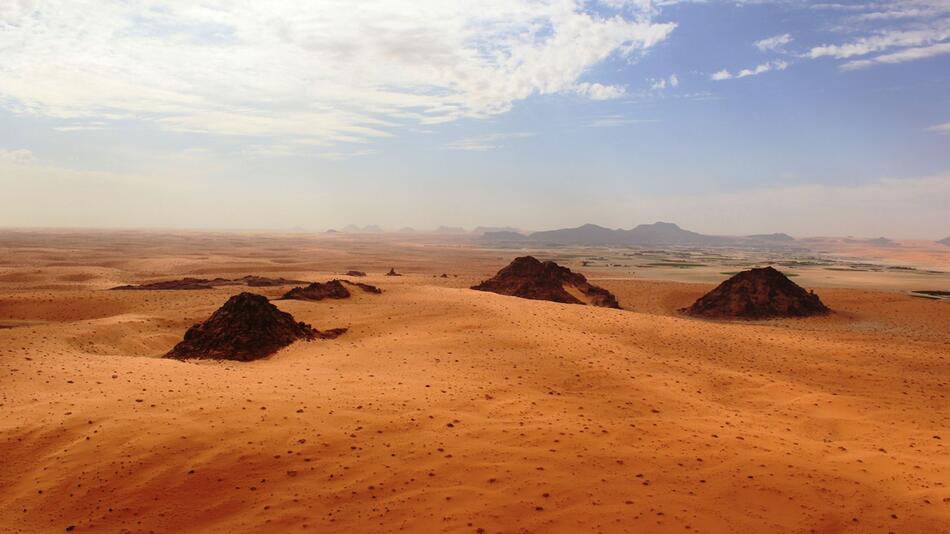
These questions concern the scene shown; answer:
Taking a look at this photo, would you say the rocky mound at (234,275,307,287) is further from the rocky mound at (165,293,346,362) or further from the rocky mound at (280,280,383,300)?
the rocky mound at (165,293,346,362)

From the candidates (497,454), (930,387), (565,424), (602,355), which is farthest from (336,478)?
(930,387)

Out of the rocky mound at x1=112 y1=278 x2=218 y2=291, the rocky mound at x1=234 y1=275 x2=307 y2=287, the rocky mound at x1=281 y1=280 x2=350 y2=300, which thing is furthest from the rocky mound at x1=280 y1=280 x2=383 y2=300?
the rocky mound at x1=234 y1=275 x2=307 y2=287

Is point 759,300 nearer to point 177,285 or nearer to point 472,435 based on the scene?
point 472,435

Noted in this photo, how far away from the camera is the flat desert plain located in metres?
7.44

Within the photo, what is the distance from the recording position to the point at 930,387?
15.7m

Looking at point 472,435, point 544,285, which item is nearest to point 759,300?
→ point 544,285

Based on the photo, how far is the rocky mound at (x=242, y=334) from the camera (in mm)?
16719

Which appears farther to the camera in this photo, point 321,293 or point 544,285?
point 544,285

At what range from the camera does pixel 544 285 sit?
3750 cm

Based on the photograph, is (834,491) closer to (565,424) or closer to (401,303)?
(565,424)

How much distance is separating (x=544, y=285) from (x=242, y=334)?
2373 cm

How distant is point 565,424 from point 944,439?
8.24 metres

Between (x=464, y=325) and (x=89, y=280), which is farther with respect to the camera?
(x=89, y=280)

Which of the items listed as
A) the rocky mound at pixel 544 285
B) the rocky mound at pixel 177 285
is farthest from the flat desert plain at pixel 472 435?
the rocky mound at pixel 177 285
